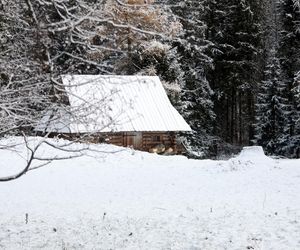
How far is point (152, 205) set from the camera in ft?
40.1

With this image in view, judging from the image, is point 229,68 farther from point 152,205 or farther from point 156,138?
point 152,205

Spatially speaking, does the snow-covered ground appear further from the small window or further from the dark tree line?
the dark tree line

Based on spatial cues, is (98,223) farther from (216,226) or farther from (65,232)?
(216,226)

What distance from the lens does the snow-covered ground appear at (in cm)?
909

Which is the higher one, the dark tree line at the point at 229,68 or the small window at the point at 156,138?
the dark tree line at the point at 229,68

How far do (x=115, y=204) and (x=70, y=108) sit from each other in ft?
23.4

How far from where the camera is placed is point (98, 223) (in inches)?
407

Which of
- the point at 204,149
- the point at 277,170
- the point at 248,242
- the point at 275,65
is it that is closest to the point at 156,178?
the point at 277,170

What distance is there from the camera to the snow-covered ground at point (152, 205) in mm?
9086

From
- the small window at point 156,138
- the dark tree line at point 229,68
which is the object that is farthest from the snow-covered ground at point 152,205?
the dark tree line at point 229,68

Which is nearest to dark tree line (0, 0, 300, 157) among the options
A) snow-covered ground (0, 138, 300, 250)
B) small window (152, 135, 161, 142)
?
small window (152, 135, 161, 142)

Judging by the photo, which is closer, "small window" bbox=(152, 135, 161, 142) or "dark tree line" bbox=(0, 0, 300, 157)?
"small window" bbox=(152, 135, 161, 142)

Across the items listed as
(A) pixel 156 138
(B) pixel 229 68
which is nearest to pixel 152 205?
(A) pixel 156 138

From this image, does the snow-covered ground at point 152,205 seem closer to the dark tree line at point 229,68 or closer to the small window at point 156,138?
the small window at point 156,138
